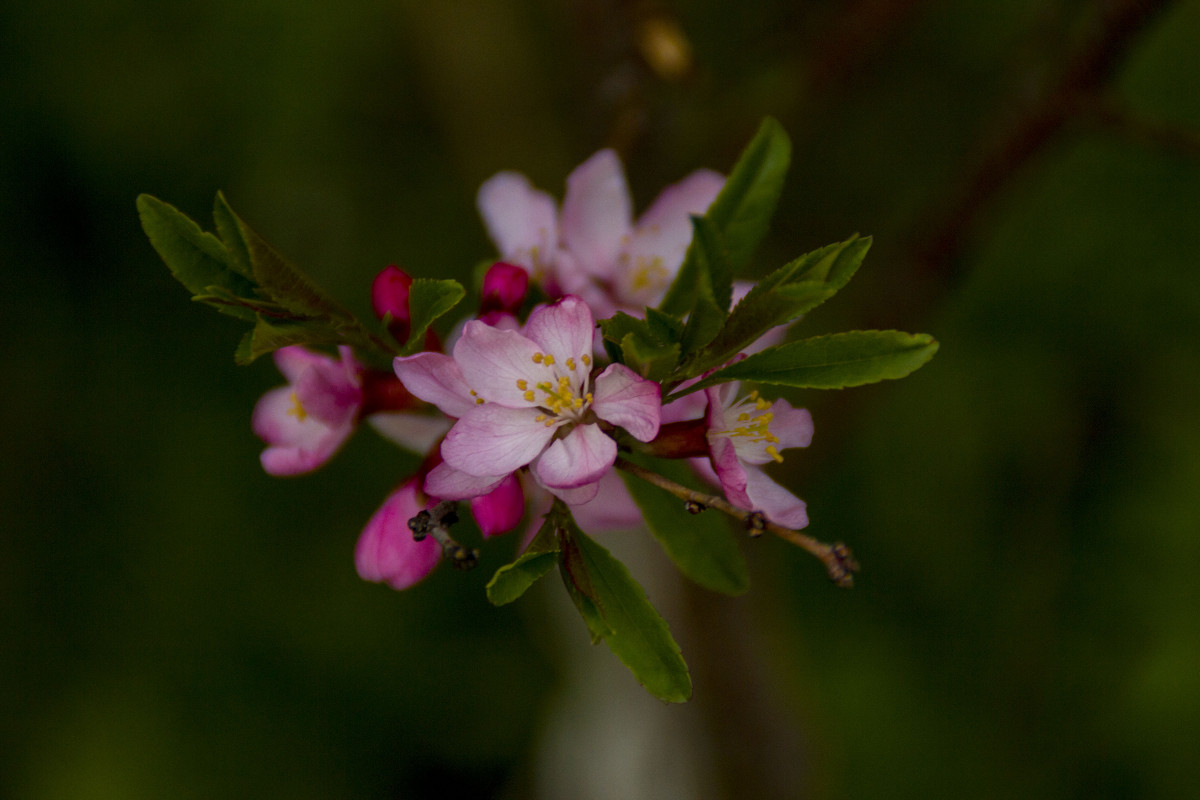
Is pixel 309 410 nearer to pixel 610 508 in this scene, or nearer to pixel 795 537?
pixel 610 508

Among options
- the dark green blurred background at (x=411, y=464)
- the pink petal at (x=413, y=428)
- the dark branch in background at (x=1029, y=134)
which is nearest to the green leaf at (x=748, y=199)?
the pink petal at (x=413, y=428)

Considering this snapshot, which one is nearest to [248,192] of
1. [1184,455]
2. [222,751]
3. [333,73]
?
[333,73]

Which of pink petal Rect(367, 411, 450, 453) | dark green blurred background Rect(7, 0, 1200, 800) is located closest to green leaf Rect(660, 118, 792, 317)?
pink petal Rect(367, 411, 450, 453)

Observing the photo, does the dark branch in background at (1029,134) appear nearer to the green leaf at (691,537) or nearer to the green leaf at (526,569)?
the green leaf at (691,537)

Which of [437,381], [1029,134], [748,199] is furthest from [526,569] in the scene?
[1029,134]

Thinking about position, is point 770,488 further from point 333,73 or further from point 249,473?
point 333,73

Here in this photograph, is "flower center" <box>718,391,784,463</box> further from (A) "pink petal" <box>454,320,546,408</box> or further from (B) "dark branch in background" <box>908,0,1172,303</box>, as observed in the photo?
(B) "dark branch in background" <box>908,0,1172,303</box>
